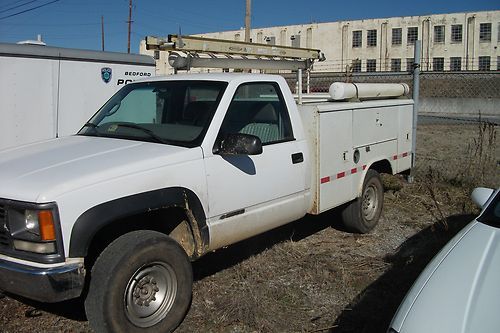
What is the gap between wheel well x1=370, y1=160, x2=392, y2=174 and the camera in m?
6.74

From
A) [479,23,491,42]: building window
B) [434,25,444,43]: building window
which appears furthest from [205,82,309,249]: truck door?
[434,25,444,43]: building window

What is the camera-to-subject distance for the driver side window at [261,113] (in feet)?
14.8

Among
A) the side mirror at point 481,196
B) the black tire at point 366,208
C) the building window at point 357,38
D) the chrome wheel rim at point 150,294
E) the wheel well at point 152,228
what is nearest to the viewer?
the chrome wheel rim at point 150,294

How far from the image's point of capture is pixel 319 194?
524 centimetres

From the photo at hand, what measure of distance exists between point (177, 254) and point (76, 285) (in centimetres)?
77

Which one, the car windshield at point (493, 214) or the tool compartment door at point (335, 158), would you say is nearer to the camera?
the car windshield at point (493, 214)

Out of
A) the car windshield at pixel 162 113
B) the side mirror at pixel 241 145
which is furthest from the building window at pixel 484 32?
the side mirror at pixel 241 145

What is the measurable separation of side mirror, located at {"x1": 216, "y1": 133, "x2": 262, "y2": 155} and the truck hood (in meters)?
0.28

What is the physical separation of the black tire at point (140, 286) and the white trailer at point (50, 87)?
3892mm

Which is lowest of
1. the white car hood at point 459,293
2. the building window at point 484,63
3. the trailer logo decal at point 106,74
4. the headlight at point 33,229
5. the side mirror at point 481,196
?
the white car hood at point 459,293

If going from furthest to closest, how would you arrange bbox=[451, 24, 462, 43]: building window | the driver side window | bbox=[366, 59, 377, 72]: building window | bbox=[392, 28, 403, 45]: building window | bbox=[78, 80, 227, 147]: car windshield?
1. bbox=[366, 59, 377, 72]: building window
2. bbox=[392, 28, 403, 45]: building window
3. bbox=[451, 24, 462, 43]: building window
4. the driver side window
5. bbox=[78, 80, 227, 147]: car windshield

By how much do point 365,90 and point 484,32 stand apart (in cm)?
5309

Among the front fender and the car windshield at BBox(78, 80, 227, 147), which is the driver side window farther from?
the front fender

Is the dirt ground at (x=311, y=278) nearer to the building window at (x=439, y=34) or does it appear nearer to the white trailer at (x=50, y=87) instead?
the white trailer at (x=50, y=87)
